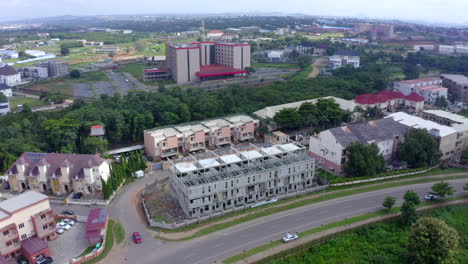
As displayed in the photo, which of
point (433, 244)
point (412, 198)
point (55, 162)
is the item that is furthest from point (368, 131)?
point (55, 162)

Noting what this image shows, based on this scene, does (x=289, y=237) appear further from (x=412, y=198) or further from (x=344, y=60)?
(x=344, y=60)

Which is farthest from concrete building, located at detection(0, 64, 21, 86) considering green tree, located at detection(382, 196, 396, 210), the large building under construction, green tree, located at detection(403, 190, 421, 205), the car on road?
the car on road

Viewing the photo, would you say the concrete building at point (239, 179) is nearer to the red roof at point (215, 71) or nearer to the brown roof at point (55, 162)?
the brown roof at point (55, 162)

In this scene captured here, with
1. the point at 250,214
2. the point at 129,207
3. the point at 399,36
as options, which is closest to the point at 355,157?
the point at 250,214

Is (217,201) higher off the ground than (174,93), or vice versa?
(174,93)

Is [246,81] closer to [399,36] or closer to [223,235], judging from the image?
[223,235]

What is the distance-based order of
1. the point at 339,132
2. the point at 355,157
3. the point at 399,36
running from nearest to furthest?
the point at 355,157
the point at 339,132
the point at 399,36

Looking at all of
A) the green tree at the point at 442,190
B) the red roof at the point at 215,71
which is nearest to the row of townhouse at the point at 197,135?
the green tree at the point at 442,190
